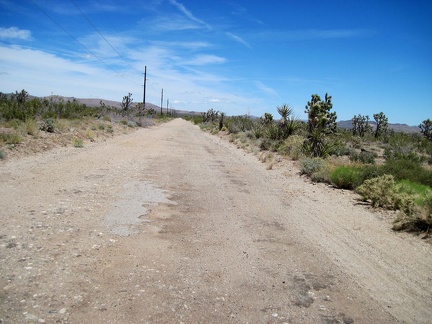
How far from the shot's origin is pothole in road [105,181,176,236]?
5.95m

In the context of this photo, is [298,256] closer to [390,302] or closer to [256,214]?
[390,302]

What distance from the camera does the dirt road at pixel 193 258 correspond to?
369 centimetres

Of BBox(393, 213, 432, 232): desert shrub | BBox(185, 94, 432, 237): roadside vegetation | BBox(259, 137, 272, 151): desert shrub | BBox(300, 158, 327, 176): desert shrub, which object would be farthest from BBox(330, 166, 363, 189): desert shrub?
BBox(259, 137, 272, 151): desert shrub

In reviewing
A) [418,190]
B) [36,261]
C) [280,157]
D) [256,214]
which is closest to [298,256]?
[256,214]

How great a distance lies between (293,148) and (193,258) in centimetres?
1442

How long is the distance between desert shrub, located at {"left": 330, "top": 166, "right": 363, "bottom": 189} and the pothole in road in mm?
6136

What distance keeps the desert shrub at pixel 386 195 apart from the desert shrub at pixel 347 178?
99cm

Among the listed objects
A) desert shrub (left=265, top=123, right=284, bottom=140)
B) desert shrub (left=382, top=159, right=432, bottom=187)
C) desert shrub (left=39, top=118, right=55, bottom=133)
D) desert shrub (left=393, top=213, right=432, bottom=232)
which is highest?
desert shrub (left=265, top=123, right=284, bottom=140)

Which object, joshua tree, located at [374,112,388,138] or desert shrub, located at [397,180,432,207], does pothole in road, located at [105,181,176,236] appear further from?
joshua tree, located at [374,112,388,138]

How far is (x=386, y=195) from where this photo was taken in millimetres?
8891

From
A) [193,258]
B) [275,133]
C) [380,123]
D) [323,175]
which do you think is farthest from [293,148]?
[380,123]

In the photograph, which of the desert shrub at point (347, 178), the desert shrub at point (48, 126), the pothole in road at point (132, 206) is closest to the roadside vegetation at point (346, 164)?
the desert shrub at point (347, 178)

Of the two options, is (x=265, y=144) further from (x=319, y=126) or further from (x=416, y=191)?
(x=416, y=191)

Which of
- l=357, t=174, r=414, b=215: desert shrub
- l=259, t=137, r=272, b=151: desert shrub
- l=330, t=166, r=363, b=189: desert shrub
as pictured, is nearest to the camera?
l=357, t=174, r=414, b=215: desert shrub
